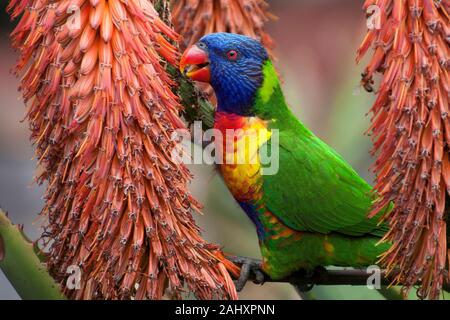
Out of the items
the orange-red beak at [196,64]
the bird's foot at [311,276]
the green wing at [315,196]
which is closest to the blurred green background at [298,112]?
the bird's foot at [311,276]

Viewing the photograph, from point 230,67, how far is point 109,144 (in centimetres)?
70

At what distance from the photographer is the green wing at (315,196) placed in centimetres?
182

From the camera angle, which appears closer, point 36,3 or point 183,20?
point 36,3

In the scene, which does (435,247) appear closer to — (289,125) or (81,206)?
(81,206)

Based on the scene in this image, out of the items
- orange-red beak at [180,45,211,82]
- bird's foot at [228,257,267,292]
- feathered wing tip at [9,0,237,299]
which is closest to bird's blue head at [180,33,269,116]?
orange-red beak at [180,45,211,82]

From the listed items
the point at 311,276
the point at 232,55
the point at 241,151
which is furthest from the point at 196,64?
the point at 311,276

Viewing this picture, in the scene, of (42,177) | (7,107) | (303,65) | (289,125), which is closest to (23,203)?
(7,107)

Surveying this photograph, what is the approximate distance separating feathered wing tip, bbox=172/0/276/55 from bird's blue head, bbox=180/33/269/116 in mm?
34

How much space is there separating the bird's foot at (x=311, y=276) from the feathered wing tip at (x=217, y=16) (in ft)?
1.96

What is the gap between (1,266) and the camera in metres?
1.21

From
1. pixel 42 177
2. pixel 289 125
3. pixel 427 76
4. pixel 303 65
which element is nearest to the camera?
pixel 427 76

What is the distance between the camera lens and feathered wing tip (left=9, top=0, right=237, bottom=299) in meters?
1.17

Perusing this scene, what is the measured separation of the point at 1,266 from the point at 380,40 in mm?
693
